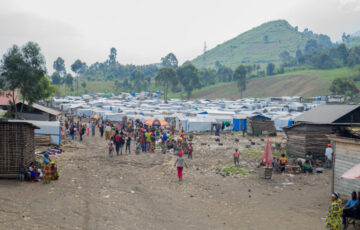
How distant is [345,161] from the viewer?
9.77 meters

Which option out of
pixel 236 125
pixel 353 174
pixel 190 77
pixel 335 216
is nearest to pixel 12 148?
pixel 335 216

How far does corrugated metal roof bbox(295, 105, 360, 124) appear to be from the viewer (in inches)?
595

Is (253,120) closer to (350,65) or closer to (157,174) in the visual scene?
(157,174)

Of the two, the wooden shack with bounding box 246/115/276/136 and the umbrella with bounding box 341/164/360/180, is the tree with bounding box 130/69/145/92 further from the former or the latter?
the umbrella with bounding box 341/164/360/180

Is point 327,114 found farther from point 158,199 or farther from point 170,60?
point 170,60

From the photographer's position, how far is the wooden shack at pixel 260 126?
90.4 ft

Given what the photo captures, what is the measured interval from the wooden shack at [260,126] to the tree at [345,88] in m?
39.0

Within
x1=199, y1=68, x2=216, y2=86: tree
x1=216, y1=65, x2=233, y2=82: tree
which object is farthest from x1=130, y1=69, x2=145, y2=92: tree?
x1=216, y1=65, x2=233, y2=82: tree

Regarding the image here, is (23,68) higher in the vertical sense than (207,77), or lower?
lower

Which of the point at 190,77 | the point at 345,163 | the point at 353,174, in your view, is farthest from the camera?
the point at 190,77

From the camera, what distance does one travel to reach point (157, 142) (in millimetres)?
21609

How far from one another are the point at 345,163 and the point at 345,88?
5594cm

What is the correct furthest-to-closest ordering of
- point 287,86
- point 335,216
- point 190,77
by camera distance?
1. point 287,86
2. point 190,77
3. point 335,216

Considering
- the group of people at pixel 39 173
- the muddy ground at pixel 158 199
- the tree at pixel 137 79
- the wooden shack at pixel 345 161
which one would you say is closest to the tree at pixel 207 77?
the tree at pixel 137 79
